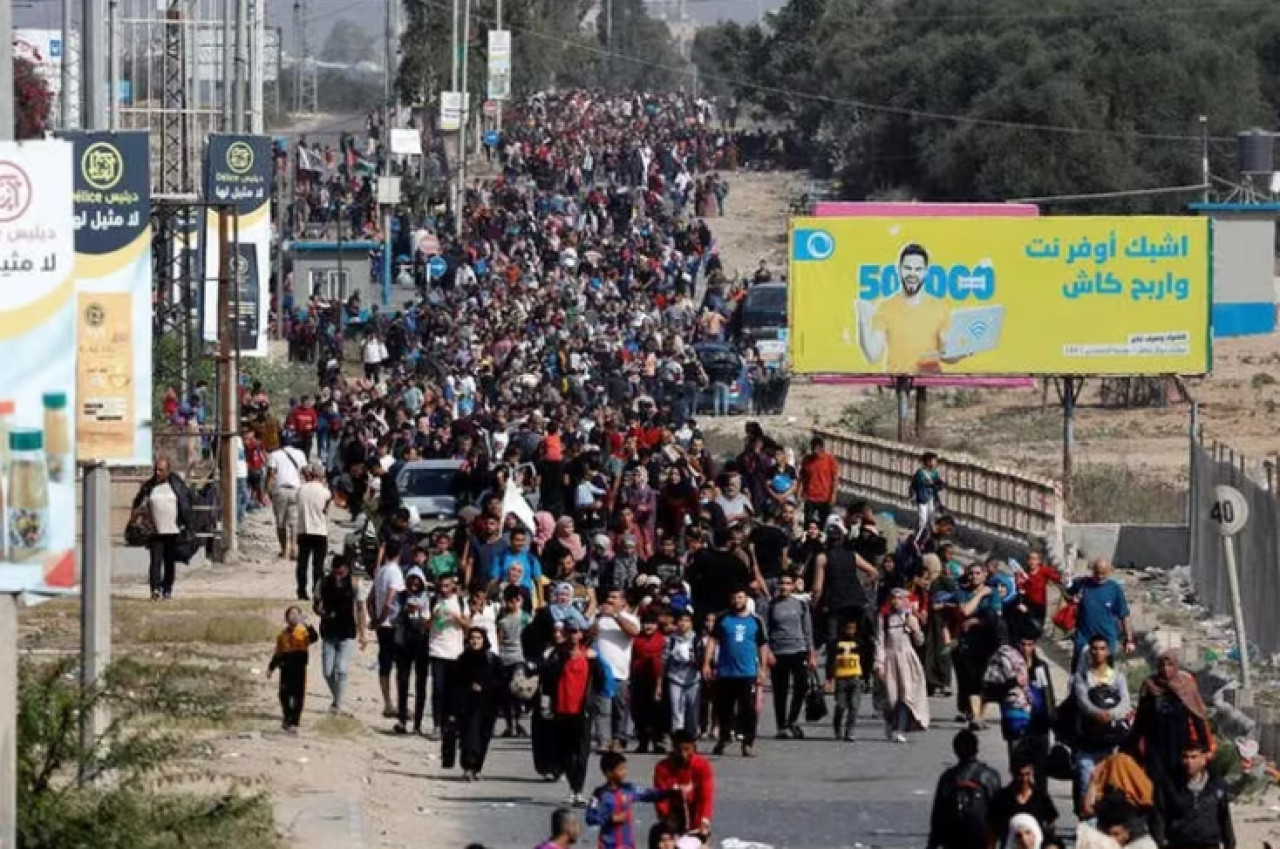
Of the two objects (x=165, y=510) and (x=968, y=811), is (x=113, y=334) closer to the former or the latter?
(x=968, y=811)

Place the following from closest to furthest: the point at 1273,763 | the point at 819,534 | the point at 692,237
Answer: the point at 1273,763 < the point at 819,534 < the point at 692,237

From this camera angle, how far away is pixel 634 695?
79.3ft

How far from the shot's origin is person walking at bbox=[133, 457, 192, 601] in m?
31.7

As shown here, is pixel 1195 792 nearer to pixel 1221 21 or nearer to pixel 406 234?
pixel 406 234

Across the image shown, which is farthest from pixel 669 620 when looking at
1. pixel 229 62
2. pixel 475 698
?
pixel 229 62

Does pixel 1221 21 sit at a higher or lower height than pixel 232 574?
higher

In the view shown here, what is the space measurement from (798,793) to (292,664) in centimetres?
375

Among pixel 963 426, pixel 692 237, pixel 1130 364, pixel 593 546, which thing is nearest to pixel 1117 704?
pixel 593 546

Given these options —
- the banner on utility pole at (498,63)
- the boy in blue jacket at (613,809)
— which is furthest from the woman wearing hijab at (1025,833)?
the banner on utility pole at (498,63)

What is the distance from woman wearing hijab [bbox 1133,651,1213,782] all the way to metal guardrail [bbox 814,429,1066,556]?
1564 centimetres

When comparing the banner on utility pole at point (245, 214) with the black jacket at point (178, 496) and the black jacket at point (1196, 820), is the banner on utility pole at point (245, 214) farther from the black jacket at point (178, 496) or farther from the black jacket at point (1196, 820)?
the black jacket at point (1196, 820)

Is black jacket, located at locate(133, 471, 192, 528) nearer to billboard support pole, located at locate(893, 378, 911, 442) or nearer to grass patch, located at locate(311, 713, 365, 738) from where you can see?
grass patch, located at locate(311, 713, 365, 738)

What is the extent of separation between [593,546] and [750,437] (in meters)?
5.87

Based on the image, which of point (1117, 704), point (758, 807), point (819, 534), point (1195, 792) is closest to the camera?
point (1195, 792)
